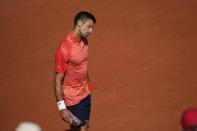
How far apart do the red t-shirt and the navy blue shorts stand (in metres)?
0.06

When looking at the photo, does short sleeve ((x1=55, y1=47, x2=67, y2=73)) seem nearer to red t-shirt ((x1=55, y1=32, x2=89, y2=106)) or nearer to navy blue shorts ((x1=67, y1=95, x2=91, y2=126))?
red t-shirt ((x1=55, y1=32, x2=89, y2=106))

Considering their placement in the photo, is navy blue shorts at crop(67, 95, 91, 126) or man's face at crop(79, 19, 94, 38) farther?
navy blue shorts at crop(67, 95, 91, 126)

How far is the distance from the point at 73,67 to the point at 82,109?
73cm

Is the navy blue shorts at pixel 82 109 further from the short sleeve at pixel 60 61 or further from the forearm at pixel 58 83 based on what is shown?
the short sleeve at pixel 60 61

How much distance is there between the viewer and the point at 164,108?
5637 millimetres

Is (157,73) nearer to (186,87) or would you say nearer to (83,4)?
(186,87)

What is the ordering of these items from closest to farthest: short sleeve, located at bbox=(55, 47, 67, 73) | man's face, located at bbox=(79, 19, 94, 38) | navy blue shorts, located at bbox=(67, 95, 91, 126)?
1. short sleeve, located at bbox=(55, 47, 67, 73)
2. man's face, located at bbox=(79, 19, 94, 38)
3. navy blue shorts, located at bbox=(67, 95, 91, 126)

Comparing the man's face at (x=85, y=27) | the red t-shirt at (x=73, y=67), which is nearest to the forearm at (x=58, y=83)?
the red t-shirt at (x=73, y=67)

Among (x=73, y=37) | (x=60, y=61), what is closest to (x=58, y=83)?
(x=60, y=61)

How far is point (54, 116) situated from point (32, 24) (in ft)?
17.8

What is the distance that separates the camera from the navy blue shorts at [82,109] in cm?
411

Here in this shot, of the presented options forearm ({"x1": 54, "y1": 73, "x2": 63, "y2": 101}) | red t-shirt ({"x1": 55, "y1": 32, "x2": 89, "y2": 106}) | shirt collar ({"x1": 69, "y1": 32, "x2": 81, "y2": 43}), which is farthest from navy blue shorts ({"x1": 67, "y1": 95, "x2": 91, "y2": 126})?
shirt collar ({"x1": 69, "y1": 32, "x2": 81, "y2": 43})

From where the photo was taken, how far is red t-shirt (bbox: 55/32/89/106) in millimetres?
3646

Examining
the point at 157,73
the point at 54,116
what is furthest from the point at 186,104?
the point at 54,116
